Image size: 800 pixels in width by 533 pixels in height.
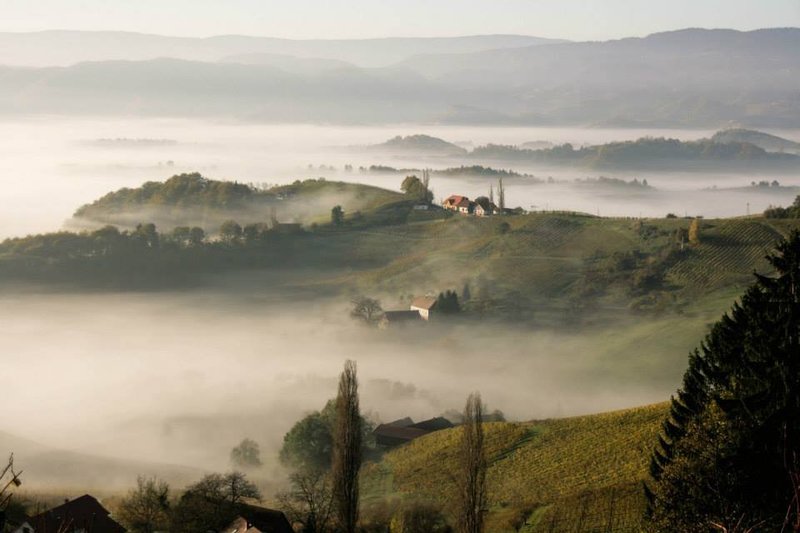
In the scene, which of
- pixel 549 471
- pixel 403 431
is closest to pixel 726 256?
pixel 403 431

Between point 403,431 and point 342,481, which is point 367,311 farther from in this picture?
point 342,481

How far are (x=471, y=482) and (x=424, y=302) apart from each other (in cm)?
8358

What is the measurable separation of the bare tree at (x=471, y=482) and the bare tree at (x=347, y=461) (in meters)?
4.66

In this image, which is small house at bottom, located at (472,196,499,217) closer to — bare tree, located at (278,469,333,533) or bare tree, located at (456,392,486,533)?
bare tree, located at (278,469,333,533)

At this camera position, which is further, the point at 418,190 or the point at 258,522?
the point at 418,190

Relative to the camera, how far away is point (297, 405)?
84250 mm

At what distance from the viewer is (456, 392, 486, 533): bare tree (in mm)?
35562

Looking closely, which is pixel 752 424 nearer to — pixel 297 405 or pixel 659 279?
pixel 297 405

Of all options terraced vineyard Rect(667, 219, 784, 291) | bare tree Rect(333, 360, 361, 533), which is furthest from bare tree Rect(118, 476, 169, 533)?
terraced vineyard Rect(667, 219, 784, 291)

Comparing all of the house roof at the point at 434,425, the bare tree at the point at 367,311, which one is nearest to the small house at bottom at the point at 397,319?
the bare tree at the point at 367,311

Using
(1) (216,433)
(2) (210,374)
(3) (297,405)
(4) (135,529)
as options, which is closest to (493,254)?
(2) (210,374)

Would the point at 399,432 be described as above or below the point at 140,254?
below

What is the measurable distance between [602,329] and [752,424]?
76939mm

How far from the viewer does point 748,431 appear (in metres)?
29.7
